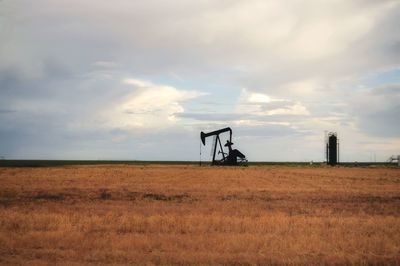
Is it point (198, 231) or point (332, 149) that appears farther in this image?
point (332, 149)

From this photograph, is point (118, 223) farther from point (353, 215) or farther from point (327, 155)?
point (327, 155)

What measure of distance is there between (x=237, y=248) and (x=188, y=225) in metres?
3.05

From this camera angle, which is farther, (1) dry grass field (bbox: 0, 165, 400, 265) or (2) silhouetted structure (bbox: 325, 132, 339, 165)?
(2) silhouetted structure (bbox: 325, 132, 339, 165)

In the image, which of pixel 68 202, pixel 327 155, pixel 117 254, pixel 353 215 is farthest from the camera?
pixel 327 155

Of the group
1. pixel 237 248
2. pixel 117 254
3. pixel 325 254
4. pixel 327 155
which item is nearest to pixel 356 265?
pixel 325 254

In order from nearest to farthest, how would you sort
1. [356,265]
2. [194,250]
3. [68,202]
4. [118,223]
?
1. [356,265]
2. [194,250]
3. [118,223]
4. [68,202]

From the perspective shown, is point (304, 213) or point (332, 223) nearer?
point (332, 223)

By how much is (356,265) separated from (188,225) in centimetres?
512

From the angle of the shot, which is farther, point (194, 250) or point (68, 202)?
point (68, 202)

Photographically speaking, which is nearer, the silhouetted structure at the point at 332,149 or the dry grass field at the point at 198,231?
the dry grass field at the point at 198,231

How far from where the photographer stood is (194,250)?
9266mm

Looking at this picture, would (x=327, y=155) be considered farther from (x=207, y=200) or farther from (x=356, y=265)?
(x=356, y=265)

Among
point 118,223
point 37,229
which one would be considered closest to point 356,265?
point 118,223

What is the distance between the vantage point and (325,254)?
29.4 ft
